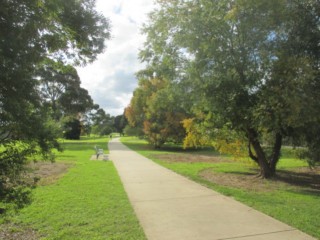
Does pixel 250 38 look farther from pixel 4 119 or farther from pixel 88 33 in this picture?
pixel 4 119

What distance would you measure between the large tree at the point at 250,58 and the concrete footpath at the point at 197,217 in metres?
3.05

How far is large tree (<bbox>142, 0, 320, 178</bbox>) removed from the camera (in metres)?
9.66

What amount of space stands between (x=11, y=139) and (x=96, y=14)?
97.3 inches

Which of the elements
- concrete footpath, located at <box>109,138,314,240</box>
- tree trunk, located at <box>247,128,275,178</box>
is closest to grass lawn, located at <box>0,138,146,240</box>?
concrete footpath, located at <box>109,138,314,240</box>

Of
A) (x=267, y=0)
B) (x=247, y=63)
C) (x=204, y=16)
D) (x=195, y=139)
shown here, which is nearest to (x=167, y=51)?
(x=204, y=16)

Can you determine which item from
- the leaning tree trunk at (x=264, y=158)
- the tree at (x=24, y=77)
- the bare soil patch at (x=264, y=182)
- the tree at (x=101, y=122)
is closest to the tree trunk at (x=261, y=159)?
the leaning tree trunk at (x=264, y=158)

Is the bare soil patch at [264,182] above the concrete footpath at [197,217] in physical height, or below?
above

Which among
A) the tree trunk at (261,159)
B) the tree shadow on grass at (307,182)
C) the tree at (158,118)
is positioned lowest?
the tree shadow on grass at (307,182)

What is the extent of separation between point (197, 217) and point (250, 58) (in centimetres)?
642

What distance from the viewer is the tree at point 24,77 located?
3748mm

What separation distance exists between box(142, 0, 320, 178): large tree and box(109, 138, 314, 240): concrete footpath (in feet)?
10.0

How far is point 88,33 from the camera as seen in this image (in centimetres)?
555

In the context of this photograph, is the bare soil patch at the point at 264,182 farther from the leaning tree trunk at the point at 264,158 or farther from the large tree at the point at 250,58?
the large tree at the point at 250,58

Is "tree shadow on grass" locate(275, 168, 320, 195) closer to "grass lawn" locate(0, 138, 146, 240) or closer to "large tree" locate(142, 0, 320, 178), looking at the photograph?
"large tree" locate(142, 0, 320, 178)
